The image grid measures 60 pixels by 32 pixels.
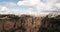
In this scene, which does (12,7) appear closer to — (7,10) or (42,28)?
(7,10)

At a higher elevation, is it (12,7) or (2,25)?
(12,7)

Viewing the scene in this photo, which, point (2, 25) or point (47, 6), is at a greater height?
point (47, 6)

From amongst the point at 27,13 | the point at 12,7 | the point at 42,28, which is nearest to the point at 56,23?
the point at 42,28

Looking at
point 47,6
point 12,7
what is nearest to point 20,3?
point 12,7

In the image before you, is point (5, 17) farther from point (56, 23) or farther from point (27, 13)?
point (56, 23)

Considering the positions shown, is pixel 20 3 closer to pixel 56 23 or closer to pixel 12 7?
pixel 12 7
